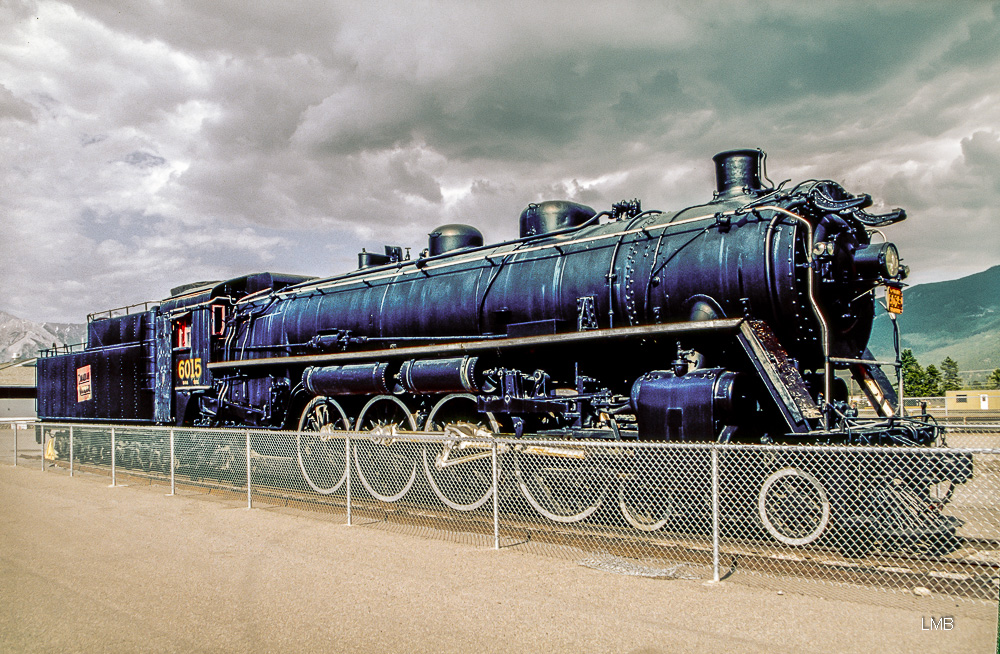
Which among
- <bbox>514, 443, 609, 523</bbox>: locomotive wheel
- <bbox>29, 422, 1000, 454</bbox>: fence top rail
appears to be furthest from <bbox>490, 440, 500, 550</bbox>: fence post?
<bbox>514, 443, 609, 523</bbox>: locomotive wheel

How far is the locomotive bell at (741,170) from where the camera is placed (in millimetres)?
8477

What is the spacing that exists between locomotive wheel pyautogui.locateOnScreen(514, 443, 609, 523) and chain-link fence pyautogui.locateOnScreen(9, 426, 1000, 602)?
0.02 meters

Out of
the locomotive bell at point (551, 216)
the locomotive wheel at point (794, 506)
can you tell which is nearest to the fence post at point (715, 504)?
the locomotive wheel at point (794, 506)

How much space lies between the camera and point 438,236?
1176 cm

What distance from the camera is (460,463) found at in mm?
8859

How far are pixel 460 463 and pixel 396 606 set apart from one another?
3.48m

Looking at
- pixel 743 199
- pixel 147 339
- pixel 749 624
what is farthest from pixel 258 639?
pixel 147 339

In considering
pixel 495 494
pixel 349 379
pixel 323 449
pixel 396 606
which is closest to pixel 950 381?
pixel 349 379

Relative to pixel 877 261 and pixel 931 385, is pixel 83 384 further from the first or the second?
pixel 931 385

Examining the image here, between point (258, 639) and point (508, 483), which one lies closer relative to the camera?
point (258, 639)

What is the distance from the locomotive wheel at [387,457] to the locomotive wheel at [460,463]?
304 mm

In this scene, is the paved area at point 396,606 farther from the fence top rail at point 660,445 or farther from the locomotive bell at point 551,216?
the locomotive bell at point 551,216

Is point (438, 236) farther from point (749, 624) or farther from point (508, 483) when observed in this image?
point (749, 624)

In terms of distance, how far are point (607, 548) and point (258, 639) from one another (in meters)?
3.59
